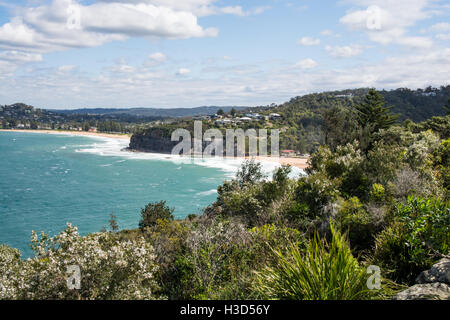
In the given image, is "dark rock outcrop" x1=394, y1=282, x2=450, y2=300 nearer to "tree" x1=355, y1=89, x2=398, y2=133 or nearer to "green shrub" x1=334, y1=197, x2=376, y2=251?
"green shrub" x1=334, y1=197, x2=376, y2=251

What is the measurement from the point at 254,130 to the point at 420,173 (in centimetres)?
6266

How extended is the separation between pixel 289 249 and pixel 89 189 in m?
39.9

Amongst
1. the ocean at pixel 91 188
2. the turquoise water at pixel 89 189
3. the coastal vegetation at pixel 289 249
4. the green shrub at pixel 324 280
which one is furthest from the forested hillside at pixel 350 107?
the green shrub at pixel 324 280

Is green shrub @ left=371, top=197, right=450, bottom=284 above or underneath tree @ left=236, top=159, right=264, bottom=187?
above

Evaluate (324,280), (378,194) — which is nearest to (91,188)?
(378,194)

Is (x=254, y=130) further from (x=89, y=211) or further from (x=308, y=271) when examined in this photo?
(x=308, y=271)

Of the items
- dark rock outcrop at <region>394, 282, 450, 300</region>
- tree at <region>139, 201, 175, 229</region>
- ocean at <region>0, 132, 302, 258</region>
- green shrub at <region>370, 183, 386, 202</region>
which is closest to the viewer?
dark rock outcrop at <region>394, 282, 450, 300</region>

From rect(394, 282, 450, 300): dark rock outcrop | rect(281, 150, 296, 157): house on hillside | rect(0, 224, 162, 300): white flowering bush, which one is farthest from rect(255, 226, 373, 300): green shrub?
rect(281, 150, 296, 157): house on hillside

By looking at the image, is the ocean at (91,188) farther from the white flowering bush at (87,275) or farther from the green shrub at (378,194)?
the green shrub at (378,194)

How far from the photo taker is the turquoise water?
95.1 feet

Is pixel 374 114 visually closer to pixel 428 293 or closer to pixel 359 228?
pixel 359 228

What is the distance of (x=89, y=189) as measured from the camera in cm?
4166
